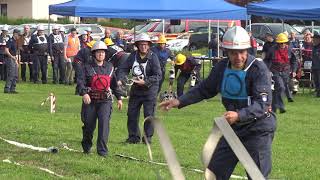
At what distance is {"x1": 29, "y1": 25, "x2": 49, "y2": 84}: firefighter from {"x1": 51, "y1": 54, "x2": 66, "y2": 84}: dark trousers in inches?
11.5

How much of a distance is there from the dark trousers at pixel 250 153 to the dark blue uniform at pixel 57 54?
19299 mm

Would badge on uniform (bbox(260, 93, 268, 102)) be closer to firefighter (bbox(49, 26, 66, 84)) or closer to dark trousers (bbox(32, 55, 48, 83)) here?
firefighter (bbox(49, 26, 66, 84))

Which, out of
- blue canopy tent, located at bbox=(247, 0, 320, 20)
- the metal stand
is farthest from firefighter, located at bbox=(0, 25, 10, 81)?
the metal stand

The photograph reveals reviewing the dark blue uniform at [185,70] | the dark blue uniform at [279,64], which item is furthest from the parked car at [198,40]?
the dark blue uniform at [279,64]

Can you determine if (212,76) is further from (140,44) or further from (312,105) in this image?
(312,105)

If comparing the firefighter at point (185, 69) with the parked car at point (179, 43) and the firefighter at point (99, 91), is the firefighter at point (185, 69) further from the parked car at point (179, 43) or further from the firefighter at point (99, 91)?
the parked car at point (179, 43)

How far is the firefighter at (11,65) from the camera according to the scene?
912 inches

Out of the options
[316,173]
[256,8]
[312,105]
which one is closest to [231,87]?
[316,173]

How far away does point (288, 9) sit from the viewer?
71.2 feet

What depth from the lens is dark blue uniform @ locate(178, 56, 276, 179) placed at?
7172 millimetres

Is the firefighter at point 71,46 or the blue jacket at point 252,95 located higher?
the blue jacket at point 252,95

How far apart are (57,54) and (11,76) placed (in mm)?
3569

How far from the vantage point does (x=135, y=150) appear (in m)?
12.3

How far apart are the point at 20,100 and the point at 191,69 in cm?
443
